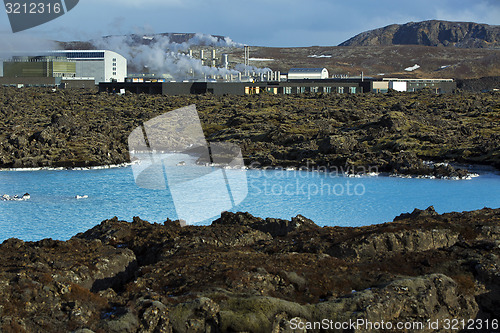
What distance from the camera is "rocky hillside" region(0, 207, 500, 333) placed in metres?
7.25

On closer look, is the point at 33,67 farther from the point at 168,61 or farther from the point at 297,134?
the point at 297,134

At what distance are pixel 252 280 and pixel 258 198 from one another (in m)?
15.1

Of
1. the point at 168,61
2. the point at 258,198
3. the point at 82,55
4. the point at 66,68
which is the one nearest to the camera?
the point at 258,198

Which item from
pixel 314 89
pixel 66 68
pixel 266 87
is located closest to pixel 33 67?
pixel 66 68

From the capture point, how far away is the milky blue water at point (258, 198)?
19633 mm

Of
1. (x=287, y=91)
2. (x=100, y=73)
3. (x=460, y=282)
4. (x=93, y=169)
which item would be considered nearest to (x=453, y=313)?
(x=460, y=282)

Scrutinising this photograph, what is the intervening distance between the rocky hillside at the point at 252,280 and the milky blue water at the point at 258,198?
794 cm

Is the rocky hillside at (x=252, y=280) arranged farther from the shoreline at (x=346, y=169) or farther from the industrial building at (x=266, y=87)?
the industrial building at (x=266, y=87)

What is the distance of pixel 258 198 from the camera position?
23.4m

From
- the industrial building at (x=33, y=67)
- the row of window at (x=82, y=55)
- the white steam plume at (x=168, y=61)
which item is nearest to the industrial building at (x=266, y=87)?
the white steam plume at (x=168, y=61)

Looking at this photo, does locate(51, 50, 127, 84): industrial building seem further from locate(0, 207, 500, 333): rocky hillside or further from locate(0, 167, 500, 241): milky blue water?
locate(0, 207, 500, 333): rocky hillside

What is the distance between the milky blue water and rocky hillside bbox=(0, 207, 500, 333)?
26.1 feet

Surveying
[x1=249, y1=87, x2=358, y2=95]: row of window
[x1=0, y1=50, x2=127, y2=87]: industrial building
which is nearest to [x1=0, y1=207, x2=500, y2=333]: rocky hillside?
[x1=249, y1=87, x2=358, y2=95]: row of window

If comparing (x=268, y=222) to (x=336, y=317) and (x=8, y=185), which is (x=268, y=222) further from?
(x=8, y=185)
